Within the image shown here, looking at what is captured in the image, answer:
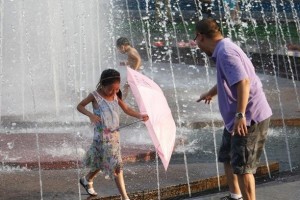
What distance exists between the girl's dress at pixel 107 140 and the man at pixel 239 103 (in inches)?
35.4

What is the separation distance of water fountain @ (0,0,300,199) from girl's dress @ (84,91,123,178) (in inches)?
12.0

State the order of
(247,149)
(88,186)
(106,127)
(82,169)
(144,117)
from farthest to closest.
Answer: (82,169) < (88,186) < (106,127) < (144,117) < (247,149)

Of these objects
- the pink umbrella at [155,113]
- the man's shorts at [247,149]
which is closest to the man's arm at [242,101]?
the man's shorts at [247,149]

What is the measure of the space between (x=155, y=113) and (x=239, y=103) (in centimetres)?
65

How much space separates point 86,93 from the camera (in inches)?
426

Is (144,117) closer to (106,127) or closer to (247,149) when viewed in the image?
(106,127)

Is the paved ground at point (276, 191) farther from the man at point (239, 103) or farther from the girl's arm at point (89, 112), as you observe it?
the girl's arm at point (89, 112)

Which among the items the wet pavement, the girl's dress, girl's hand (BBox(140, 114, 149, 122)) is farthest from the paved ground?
girl's hand (BBox(140, 114, 149, 122))

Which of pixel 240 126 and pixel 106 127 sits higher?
pixel 106 127

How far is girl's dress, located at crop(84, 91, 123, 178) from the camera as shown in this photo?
5051mm

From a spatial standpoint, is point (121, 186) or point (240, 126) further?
point (121, 186)

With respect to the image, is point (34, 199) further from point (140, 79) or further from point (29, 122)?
point (29, 122)

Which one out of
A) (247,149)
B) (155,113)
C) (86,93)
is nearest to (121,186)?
(155,113)

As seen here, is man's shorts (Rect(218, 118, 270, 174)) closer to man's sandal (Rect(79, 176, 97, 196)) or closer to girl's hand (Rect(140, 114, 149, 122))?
girl's hand (Rect(140, 114, 149, 122))
